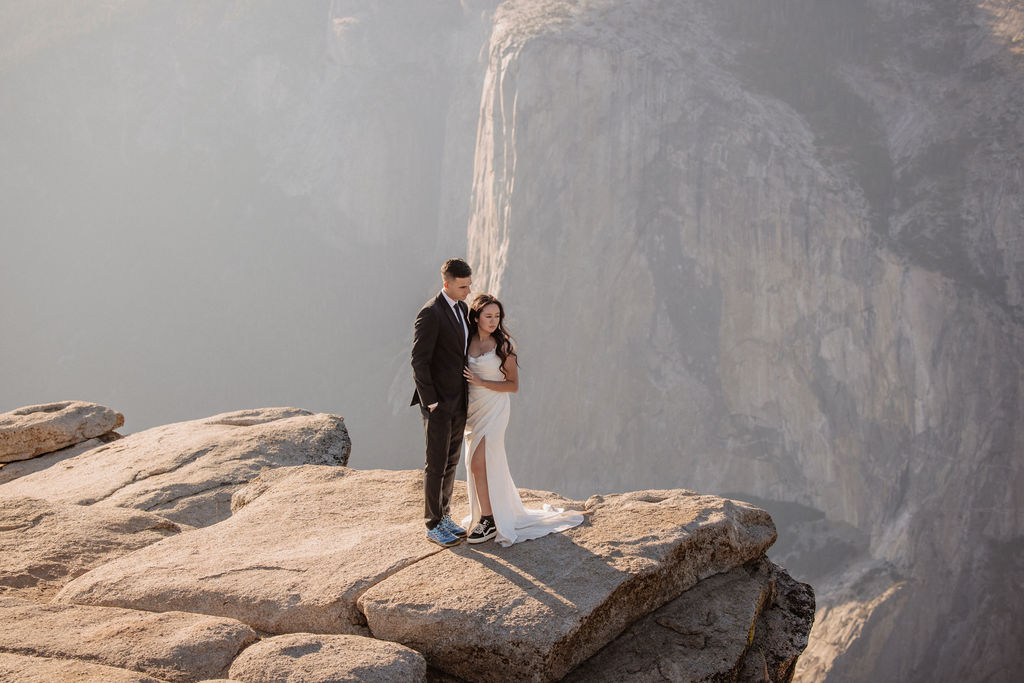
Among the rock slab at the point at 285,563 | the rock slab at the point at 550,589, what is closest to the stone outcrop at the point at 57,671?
the rock slab at the point at 285,563

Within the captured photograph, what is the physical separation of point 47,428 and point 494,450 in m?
7.07

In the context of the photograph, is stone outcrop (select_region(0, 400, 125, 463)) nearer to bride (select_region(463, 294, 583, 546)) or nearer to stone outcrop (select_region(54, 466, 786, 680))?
stone outcrop (select_region(54, 466, 786, 680))

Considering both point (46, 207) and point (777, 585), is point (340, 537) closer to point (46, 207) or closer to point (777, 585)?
point (777, 585)

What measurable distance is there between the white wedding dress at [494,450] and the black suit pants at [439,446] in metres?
0.09

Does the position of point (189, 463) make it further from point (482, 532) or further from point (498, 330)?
point (498, 330)

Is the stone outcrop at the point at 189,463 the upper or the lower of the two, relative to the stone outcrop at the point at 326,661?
lower

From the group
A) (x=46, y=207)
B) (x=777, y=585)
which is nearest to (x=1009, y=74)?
(x=777, y=585)

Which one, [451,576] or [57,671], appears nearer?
[57,671]

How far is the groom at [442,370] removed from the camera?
14.4ft

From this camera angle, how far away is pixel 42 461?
891cm

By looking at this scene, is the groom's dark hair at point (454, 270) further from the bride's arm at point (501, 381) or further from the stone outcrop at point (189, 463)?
the stone outcrop at point (189, 463)

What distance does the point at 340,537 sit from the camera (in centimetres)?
500

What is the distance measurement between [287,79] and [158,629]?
40186 millimetres

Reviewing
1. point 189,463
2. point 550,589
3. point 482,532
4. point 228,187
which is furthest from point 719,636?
point 228,187
